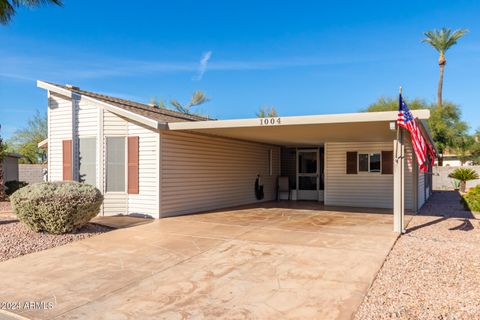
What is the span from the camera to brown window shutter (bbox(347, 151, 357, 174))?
1245 cm

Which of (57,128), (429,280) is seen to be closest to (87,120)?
(57,128)

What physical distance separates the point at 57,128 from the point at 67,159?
1.07m

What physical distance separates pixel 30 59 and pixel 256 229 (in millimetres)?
15388

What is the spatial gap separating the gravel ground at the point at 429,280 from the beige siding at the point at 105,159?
701 cm

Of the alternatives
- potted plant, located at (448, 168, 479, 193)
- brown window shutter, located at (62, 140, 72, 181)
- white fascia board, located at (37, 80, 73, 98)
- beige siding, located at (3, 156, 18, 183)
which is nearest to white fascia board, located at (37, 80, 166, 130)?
white fascia board, located at (37, 80, 73, 98)

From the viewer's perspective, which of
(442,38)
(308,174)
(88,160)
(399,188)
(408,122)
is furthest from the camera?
Result: (442,38)

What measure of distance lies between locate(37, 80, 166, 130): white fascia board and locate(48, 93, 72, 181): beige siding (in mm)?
280

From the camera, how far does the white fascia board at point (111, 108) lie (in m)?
8.98

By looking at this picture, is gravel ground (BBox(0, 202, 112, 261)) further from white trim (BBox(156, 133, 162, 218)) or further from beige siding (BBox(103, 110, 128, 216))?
beige siding (BBox(103, 110, 128, 216))

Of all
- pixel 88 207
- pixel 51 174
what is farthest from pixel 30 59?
pixel 88 207

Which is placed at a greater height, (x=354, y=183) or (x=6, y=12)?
(x=6, y=12)

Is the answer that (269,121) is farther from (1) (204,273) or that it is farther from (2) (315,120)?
(1) (204,273)

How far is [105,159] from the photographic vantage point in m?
9.82

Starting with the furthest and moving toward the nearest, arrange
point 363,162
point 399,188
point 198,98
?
point 198,98
point 363,162
point 399,188
